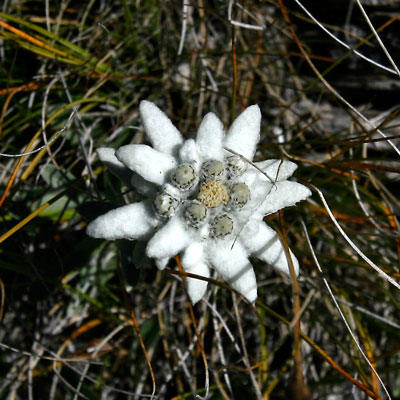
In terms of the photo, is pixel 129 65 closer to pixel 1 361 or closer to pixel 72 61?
pixel 72 61

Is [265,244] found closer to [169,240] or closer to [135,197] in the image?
[169,240]

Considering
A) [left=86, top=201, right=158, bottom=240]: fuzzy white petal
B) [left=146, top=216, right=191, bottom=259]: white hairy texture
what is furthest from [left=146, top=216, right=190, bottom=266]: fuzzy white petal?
[left=86, top=201, right=158, bottom=240]: fuzzy white petal

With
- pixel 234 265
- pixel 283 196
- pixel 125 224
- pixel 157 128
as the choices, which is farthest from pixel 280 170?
pixel 125 224

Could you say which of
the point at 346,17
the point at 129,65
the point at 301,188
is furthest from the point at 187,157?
the point at 346,17

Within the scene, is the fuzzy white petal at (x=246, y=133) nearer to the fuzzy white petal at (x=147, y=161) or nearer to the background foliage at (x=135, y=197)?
the fuzzy white petal at (x=147, y=161)

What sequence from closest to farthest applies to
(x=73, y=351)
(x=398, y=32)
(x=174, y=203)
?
1. (x=174, y=203)
2. (x=73, y=351)
3. (x=398, y=32)

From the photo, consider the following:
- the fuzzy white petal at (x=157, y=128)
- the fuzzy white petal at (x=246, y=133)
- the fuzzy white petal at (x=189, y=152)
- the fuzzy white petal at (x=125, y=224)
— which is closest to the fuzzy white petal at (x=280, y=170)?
the fuzzy white petal at (x=246, y=133)
